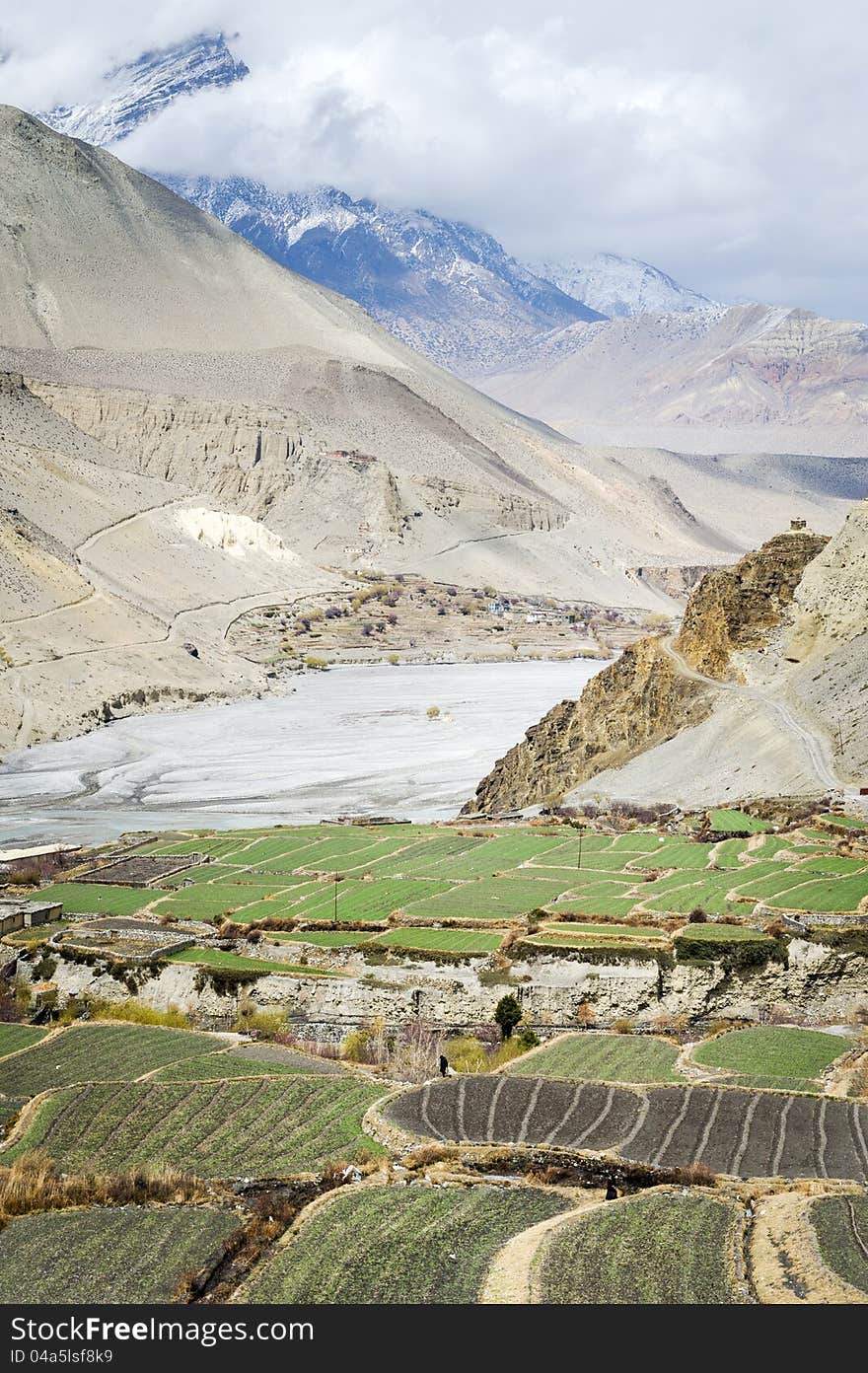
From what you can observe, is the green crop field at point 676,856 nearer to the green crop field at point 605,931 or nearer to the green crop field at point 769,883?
the green crop field at point 769,883

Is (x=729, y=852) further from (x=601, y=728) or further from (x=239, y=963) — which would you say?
(x=601, y=728)

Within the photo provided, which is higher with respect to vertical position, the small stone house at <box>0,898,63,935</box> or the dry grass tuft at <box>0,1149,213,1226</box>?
the small stone house at <box>0,898,63,935</box>

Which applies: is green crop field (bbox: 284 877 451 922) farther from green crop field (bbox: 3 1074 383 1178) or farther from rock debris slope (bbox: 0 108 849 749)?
rock debris slope (bbox: 0 108 849 749)

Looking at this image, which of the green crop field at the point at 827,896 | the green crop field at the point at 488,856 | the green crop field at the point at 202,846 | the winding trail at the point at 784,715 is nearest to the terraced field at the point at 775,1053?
the green crop field at the point at 827,896

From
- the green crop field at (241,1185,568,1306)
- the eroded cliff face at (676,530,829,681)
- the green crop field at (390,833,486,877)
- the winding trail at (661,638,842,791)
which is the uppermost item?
the eroded cliff face at (676,530,829,681)

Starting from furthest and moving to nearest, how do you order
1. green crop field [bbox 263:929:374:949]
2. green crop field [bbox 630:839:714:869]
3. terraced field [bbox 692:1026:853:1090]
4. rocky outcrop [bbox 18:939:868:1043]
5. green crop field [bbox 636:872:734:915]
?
green crop field [bbox 630:839:714:869] < green crop field [bbox 636:872:734:915] < green crop field [bbox 263:929:374:949] < rocky outcrop [bbox 18:939:868:1043] < terraced field [bbox 692:1026:853:1090]

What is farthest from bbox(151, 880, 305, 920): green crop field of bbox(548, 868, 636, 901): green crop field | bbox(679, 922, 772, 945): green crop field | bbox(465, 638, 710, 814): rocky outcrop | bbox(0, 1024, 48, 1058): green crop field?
bbox(465, 638, 710, 814): rocky outcrop
